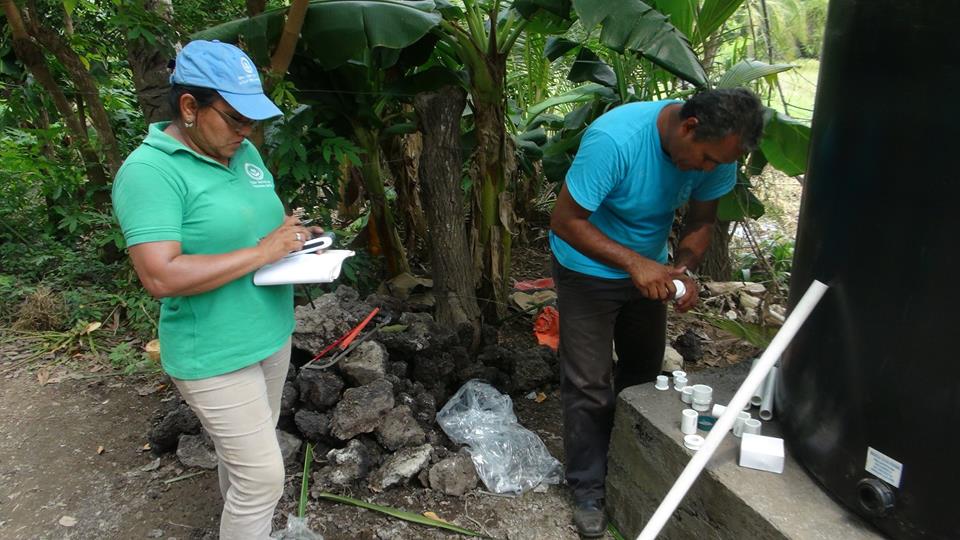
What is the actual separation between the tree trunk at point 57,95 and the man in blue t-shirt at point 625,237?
3.95 metres

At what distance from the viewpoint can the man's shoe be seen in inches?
93.7

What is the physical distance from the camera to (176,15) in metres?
3.40

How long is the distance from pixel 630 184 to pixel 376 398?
1462 millimetres

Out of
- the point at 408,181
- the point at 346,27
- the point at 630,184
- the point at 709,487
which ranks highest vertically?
the point at 346,27

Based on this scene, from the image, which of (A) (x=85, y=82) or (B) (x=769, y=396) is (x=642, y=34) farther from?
(A) (x=85, y=82)

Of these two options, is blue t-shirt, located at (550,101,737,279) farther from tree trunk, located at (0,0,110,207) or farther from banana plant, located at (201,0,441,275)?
tree trunk, located at (0,0,110,207)

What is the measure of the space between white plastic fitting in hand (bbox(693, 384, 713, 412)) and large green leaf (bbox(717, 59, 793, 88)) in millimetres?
1551

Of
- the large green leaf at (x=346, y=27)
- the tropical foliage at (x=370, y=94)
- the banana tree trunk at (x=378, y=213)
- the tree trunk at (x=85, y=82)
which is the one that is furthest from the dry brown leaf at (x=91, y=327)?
the large green leaf at (x=346, y=27)

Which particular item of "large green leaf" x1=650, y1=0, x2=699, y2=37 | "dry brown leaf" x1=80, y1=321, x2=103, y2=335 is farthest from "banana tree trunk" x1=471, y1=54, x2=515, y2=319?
"dry brown leaf" x1=80, y1=321, x2=103, y2=335

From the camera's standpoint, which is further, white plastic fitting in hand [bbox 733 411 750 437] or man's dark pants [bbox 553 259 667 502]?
man's dark pants [bbox 553 259 667 502]

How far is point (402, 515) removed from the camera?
8.16ft

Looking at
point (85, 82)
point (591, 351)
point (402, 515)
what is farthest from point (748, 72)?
point (85, 82)

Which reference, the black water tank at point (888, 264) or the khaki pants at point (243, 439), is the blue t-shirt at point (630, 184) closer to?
the black water tank at point (888, 264)

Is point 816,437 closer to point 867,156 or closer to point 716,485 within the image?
point 716,485
